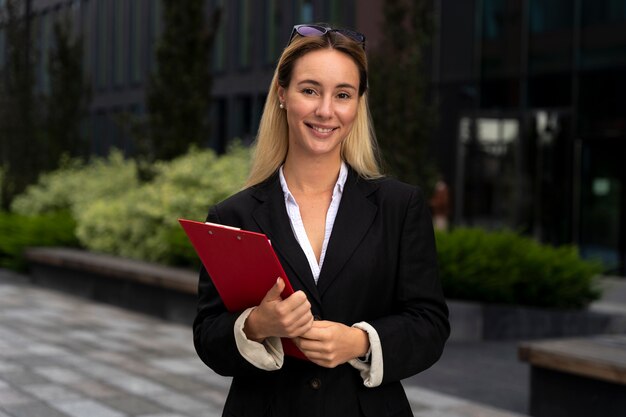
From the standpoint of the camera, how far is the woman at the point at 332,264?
105 inches

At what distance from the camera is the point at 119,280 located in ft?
43.4

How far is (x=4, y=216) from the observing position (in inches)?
725

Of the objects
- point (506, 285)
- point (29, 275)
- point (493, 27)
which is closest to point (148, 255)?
point (29, 275)

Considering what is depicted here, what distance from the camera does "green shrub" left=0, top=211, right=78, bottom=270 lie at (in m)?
16.5

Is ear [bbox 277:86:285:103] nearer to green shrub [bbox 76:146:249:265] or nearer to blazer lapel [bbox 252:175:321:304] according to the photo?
blazer lapel [bbox 252:175:321:304]

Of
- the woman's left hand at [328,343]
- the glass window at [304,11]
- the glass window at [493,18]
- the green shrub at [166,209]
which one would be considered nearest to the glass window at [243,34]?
the glass window at [304,11]

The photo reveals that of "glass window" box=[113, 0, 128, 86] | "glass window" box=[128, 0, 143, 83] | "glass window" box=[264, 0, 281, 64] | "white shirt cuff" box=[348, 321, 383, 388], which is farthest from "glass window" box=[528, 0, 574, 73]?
"glass window" box=[113, 0, 128, 86]

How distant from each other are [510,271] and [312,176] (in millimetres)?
8702

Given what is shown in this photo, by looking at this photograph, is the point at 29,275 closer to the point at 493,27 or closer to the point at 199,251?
the point at 493,27

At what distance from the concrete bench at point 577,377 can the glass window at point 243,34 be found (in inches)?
1081

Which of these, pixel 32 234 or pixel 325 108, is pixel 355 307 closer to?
pixel 325 108

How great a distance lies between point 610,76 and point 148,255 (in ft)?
32.4

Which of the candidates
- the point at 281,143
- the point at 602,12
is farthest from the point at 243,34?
the point at 281,143

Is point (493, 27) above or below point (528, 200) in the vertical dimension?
above
